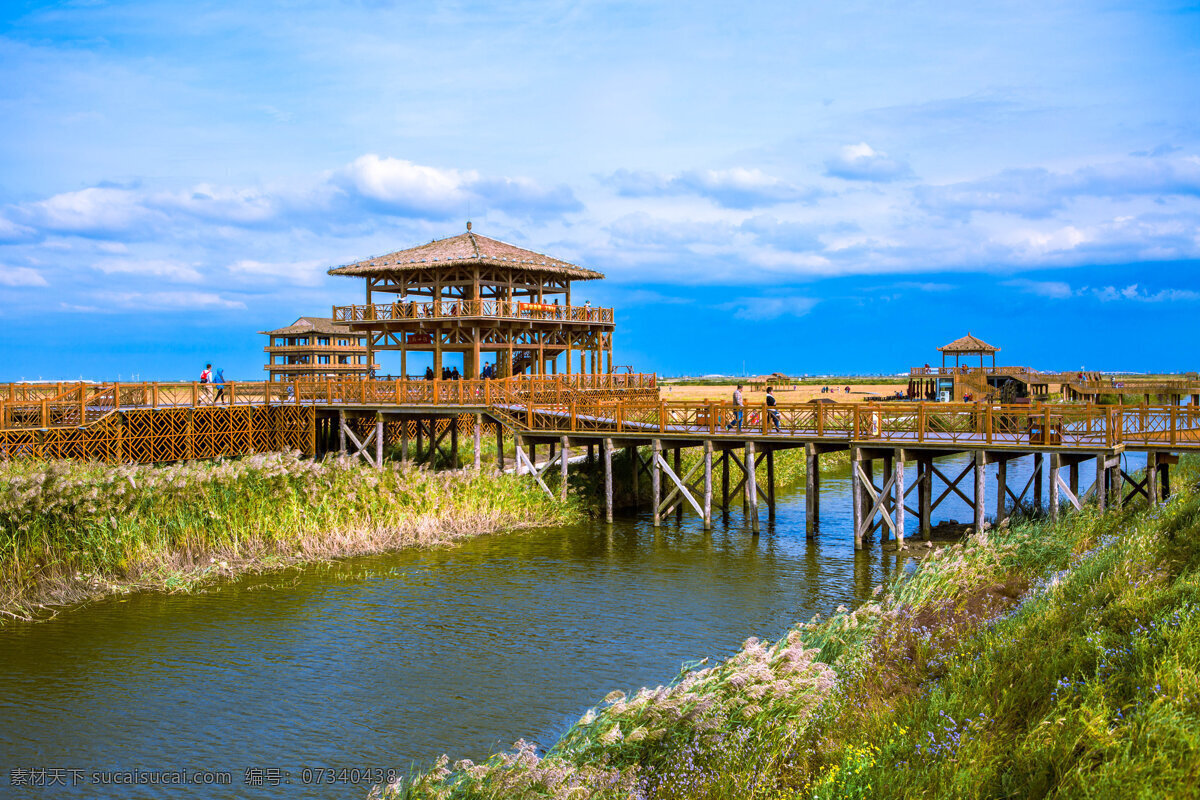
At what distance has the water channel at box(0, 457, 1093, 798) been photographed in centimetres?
1266

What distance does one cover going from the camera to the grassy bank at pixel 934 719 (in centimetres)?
809

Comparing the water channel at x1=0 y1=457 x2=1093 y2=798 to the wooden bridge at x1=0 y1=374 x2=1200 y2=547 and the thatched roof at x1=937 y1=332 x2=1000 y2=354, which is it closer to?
the wooden bridge at x1=0 y1=374 x2=1200 y2=547

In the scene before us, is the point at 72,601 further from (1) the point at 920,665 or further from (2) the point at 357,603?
(1) the point at 920,665

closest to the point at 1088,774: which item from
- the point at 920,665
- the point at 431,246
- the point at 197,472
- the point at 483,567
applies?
the point at 920,665

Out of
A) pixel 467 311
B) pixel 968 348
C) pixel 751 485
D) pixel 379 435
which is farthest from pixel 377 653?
pixel 968 348

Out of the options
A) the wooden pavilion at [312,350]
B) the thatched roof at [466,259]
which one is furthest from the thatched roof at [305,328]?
the thatched roof at [466,259]

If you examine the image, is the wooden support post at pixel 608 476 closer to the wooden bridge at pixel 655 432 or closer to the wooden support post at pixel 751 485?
the wooden bridge at pixel 655 432

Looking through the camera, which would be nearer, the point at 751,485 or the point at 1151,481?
the point at 1151,481

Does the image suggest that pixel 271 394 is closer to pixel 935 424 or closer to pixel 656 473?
pixel 656 473

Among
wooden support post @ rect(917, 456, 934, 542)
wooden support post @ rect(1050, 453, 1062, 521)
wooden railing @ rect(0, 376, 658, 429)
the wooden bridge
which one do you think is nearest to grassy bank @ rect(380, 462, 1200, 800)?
wooden support post @ rect(1050, 453, 1062, 521)

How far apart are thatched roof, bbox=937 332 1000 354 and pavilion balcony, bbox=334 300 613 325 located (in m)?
29.9

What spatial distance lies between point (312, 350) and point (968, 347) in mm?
53324

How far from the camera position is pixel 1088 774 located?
7.73 m

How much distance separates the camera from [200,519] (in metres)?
21.7
